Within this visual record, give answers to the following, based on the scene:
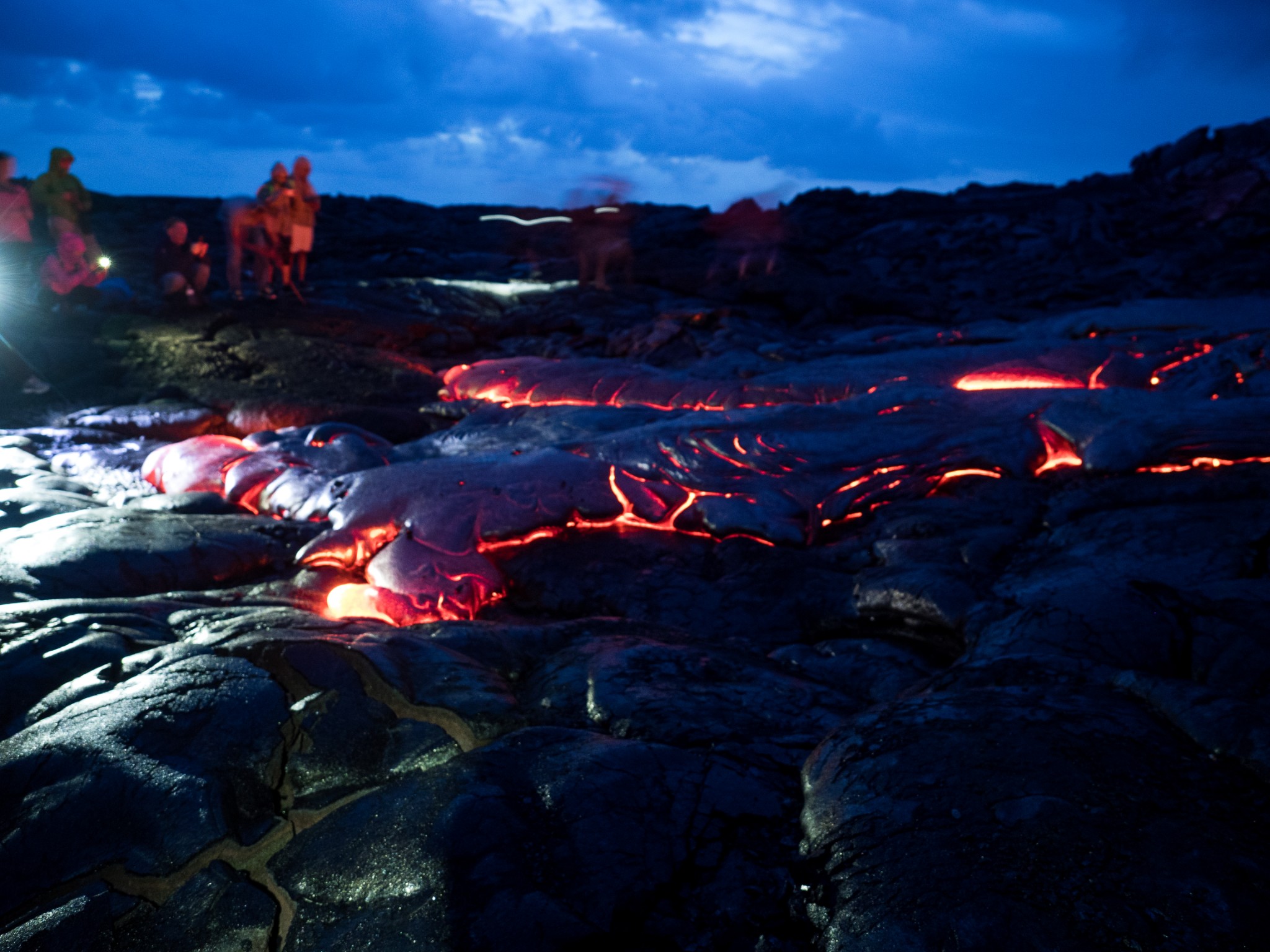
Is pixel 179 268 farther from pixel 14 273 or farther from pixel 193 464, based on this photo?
pixel 193 464

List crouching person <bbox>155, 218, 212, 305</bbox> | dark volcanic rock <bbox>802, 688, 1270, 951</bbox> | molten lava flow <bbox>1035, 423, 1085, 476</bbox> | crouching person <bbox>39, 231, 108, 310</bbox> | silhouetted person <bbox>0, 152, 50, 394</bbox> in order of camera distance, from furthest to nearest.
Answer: crouching person <bbox>155, 218, 212, 305</bbox>, crouching person <bbox>39, 231, 108, 310</bbox>, silhouetted person <bbox>0, 152, 50, 394</bbox>, molten lava flow <bbox>1035, 423, 1085, 476</bbox>, dark volcanic rock <bbox>802, 688, 1270, 951</bbox>

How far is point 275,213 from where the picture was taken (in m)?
9.67

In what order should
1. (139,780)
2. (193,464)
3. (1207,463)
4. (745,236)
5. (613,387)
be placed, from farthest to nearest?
(745,236), (613,387), (193,464), (1207,463), (139,780)

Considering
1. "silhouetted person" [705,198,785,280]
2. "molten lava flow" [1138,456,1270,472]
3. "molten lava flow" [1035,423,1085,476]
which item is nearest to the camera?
"molten lava flow" [1138,456,1270,472]

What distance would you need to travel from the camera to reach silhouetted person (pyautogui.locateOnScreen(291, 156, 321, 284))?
966 cm

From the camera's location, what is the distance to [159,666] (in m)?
2.16

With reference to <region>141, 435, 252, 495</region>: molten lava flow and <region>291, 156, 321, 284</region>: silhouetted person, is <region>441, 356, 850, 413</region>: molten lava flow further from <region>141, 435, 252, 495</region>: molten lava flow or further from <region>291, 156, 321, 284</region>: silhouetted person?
<region>291, 156, 321, 284</region>: silhouetted person

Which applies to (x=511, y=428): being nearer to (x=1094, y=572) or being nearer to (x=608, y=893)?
(x=1094, y=572)

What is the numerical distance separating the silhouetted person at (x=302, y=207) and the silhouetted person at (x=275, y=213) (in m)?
0.05

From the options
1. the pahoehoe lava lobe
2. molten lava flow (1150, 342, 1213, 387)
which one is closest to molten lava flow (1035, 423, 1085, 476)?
the pahoehoe lava lobe

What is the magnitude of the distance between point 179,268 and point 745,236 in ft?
31.5

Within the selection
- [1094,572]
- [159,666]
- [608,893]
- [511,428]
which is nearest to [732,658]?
[608,893]

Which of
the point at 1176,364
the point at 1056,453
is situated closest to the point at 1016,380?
the point at 1176,364

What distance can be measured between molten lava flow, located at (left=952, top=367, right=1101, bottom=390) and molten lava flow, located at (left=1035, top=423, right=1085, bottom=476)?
1.18m
